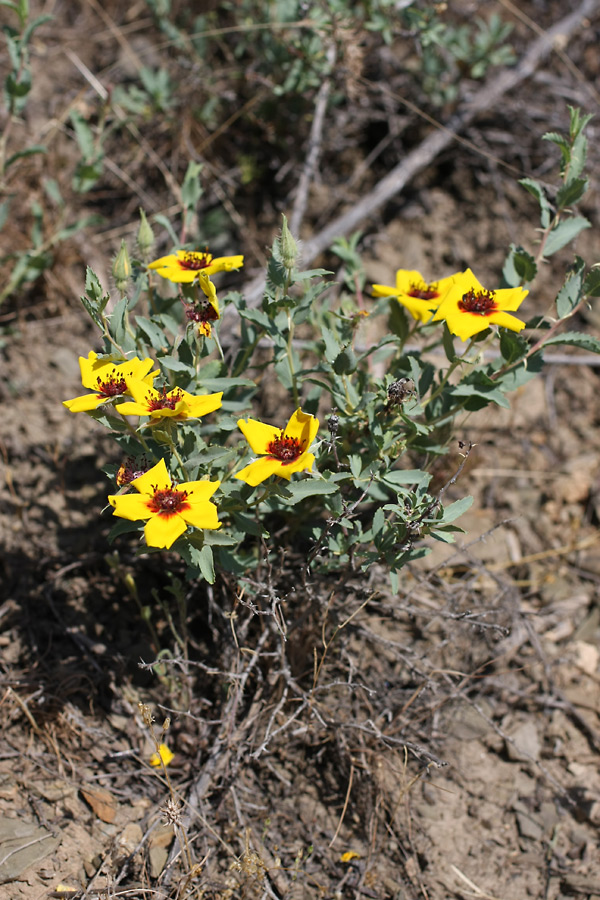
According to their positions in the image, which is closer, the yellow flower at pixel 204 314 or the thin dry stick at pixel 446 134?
the yellow flower at pixel 204 314

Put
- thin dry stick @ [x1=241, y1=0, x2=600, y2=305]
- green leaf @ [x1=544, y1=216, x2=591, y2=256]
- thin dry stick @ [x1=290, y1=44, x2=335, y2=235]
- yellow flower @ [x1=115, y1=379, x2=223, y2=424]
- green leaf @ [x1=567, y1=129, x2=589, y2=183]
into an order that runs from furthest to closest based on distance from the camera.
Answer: thin dry stick @ [x1=241, y1=0, x2=600, y2=305] < thin dry stick @ [x1=290, y1=44, x2=335, y2=235] < green leaf @ [x1=544, y1=216, x2=591, y2=256] < green leaf @ [x1=567, y1=129, x2=589, y2=183] < yellow flower @ [x1=115, y1=379, x2=223, y2=424]

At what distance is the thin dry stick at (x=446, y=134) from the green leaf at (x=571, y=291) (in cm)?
173

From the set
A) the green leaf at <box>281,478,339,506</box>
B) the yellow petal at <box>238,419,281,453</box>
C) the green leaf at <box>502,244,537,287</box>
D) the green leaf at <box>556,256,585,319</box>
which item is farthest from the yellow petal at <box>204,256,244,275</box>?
the green leaf at <box>556,256,585,319</box>

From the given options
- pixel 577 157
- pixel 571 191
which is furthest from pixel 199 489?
pixel 577 157

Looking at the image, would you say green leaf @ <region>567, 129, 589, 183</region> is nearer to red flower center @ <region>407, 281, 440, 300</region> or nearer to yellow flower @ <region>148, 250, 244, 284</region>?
A: red flower center @ <region>407, 281, 440, 300</region>

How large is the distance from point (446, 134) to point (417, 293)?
234cm

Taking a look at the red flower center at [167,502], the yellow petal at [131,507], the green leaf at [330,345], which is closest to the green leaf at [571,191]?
the green leaf at [330,345]

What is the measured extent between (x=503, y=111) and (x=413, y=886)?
14.8 feet

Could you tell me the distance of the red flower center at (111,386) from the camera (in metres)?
2.21

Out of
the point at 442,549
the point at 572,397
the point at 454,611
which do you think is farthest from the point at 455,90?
the point at 454,611

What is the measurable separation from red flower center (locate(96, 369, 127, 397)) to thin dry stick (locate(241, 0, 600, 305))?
1950 mm

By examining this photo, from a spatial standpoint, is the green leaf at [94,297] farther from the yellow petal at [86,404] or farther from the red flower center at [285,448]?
the red flower center at [285,448]

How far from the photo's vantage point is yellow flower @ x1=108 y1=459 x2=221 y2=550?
1975 mm

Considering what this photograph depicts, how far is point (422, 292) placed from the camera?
269cm
